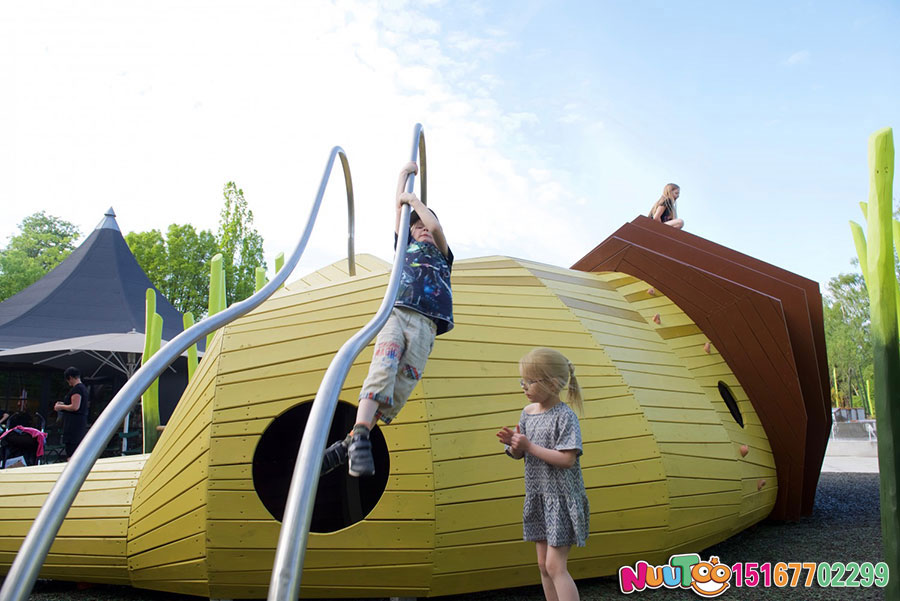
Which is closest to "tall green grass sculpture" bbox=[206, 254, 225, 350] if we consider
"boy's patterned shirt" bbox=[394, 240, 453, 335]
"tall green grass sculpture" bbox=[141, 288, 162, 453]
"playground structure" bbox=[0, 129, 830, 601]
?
"tall green grass sculpture" bbox=[141, 288, 162, 453]

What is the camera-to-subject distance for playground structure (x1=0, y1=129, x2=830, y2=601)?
419 centimetres

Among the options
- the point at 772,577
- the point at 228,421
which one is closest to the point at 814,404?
the point at 772,577

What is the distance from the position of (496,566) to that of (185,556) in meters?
2.25

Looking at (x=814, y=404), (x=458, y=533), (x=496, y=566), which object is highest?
(x=814, y=404)

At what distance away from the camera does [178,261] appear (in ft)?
115

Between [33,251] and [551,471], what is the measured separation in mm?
49099

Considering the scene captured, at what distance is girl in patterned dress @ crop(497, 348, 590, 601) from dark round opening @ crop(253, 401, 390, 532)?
2.85 m

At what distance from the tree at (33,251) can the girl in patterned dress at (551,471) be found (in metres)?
41.2

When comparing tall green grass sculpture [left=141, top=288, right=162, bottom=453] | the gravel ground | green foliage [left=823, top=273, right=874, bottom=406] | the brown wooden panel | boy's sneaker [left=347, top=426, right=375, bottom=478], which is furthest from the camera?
green foliage [left=823, top=273, right=874, bottom=406]

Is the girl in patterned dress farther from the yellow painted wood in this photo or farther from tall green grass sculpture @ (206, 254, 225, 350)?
tall green grass sculpture @ (206, 254, 225, 350)

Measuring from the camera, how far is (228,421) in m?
4.44

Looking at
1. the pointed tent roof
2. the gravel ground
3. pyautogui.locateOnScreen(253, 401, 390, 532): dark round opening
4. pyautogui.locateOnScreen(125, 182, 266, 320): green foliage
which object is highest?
pyautogui.locateOnScreen(125, 182, 266, 320): green foliage

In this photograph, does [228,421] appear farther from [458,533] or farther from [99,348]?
[99,348]

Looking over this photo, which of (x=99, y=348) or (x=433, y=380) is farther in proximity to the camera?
(x=99, y=348)
